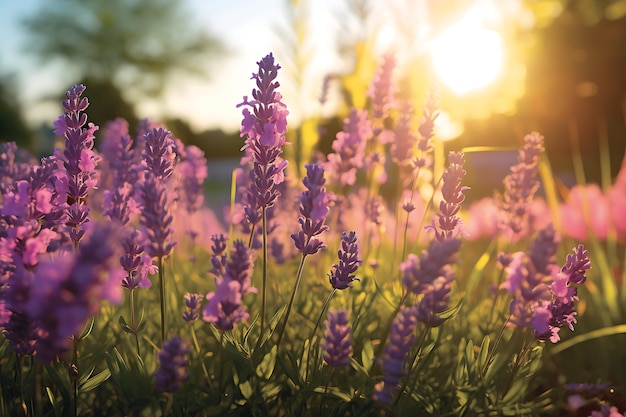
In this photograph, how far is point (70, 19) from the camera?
39.1 meters

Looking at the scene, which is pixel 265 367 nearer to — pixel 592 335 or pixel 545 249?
pixel 545 249

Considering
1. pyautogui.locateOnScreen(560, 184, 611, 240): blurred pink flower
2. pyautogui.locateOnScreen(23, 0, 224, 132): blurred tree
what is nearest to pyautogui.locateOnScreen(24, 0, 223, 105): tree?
pyautogui.locateOnScreen(23, 0, 224, 132): blurred tree

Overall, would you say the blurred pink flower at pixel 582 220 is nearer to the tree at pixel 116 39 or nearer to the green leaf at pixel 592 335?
the green leaf at pixel 592 335

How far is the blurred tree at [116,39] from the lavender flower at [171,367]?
3938 centimetres

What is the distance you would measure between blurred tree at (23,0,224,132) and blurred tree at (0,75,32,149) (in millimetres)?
6312

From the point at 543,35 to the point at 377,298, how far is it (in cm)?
1663

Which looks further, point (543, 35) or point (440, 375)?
point (543, 35)

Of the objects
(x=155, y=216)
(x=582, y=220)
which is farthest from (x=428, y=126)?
(x=582, y=220)

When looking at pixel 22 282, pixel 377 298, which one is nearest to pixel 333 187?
pixel 377 298

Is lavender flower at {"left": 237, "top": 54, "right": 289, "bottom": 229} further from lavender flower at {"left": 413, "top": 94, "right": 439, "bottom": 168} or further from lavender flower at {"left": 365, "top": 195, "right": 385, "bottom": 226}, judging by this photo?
lavender flower at {"left": 365, "top": 195, "right": 385, "bottom": 226}

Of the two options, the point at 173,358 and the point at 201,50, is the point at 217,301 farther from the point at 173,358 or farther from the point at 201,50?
the point at 201,50

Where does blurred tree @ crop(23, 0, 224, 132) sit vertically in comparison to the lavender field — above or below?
above

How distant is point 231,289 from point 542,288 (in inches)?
34.3

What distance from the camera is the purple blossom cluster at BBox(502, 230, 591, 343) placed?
1.59m
